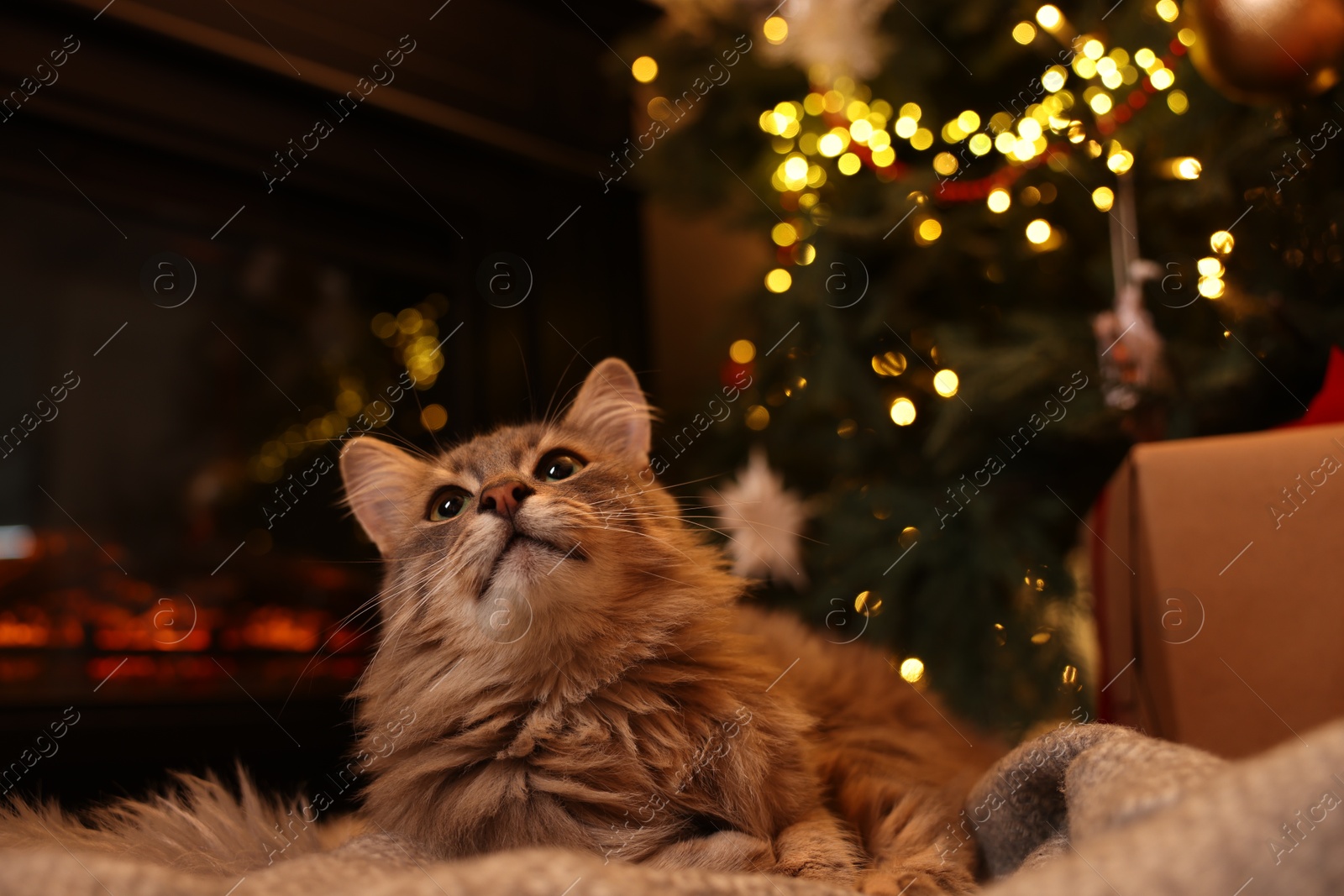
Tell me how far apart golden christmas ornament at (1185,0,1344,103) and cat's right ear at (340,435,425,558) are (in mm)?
1461

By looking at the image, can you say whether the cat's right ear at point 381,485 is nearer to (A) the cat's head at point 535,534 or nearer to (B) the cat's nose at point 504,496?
(A) the cat's head at point 535,534

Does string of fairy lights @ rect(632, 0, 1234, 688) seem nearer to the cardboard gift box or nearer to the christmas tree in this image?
the christmas tree

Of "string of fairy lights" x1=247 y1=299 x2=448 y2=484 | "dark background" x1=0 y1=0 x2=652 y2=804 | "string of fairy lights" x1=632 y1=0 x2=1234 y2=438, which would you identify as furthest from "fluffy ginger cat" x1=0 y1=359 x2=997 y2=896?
"string of fairy lights" x1=247 y1=299 x2=448 y2=484

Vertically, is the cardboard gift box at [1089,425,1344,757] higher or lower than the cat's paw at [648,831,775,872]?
higher

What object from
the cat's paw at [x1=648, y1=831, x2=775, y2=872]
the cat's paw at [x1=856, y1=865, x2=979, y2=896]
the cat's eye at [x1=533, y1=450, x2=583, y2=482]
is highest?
the cat's eye at [x1=533, y1=450, x2=583, y2=482]

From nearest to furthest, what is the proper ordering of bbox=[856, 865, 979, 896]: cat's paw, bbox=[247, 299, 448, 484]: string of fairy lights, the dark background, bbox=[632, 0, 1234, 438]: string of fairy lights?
bbox=[856, 865, 979, 896]: cat's paw
bbox=[632, 0, 1234, 438]: string of fairy lights
the dark background
bbox=[247, 299, 448, 484]: string of fairy lights

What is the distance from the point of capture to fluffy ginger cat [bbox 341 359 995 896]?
925 millimetres

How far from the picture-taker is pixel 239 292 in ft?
7.68

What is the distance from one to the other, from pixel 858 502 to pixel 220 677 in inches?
66.2

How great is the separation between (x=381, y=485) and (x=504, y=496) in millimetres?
363

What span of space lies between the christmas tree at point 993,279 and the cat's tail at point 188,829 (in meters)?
1.31

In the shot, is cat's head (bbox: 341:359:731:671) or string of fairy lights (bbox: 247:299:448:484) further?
string of fairy lights (bbox: 247:299:448:484)

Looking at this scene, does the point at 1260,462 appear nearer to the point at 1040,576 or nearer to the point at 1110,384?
the point at 1110,384

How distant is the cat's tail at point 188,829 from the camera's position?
0.99 metres
